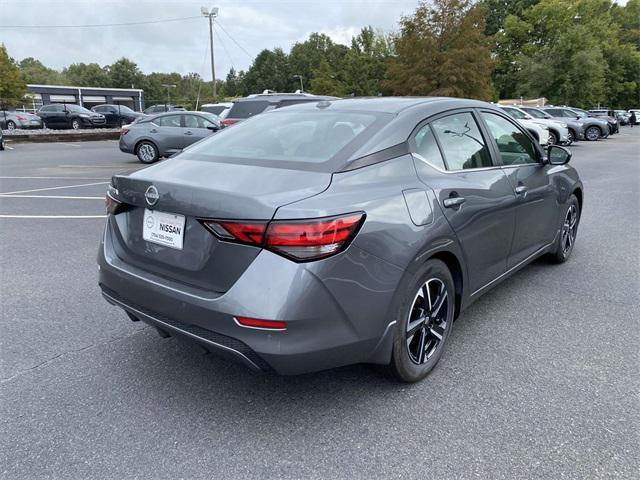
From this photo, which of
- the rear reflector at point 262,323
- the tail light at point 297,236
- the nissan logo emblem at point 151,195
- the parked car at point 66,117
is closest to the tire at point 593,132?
the parked car at point 66,117

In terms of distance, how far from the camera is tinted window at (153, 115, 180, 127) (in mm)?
15203

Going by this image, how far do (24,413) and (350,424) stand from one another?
1679mm

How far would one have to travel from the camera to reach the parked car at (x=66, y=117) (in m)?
31.2

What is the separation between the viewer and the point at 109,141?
26.9 metres

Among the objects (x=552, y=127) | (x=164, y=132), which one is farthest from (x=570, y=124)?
(x=164, y=132)

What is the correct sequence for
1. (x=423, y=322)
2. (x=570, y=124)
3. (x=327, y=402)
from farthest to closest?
(x=570, y=124) → (x=423, y=322) → (x=327, y=402)

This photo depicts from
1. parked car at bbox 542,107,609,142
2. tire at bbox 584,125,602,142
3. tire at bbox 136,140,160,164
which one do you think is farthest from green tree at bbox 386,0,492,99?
tire at bbox 136,140,160,164

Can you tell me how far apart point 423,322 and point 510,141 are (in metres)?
1.96

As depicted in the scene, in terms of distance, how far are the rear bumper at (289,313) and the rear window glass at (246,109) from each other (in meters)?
11.9

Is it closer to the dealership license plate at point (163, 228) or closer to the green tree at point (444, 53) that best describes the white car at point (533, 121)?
the green tree at point (444, 53)

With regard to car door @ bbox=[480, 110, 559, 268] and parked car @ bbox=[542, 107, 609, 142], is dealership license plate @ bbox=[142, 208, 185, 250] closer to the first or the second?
car door @ bbox=[480, 110, 559, 268]

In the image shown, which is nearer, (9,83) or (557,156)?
(557,156)

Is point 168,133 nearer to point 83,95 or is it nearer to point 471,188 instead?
point 471,188

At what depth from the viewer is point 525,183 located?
3.97 meters
